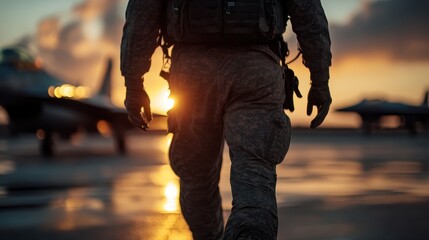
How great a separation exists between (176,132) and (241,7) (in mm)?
806

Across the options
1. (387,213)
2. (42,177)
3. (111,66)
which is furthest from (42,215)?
(111,66)

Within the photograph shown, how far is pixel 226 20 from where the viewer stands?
13.4 feet

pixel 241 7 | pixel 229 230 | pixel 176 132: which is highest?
pixel 241 7

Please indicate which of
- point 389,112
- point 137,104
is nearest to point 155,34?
point 137,104

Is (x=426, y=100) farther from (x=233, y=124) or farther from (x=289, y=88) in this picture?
(x=233, y=124)

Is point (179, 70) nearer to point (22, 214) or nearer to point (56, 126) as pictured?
point (22, 214)

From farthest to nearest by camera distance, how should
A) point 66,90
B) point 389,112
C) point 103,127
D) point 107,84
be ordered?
point 389,112 → point 107,84 → point 66,90 → point 103,127

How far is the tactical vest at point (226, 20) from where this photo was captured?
408 centimetres

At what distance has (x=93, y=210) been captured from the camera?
8.31 metres

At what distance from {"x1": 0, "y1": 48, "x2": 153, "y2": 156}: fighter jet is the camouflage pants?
17441 millimetres

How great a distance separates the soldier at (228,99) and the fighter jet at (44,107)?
17.3 m

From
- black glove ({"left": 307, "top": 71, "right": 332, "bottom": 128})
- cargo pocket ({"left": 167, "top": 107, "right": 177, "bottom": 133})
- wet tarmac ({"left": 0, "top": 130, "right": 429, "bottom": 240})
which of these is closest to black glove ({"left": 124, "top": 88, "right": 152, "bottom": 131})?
cargo pocket ({"left": 167, "top": 107, "right": 177, "bottom": 133})

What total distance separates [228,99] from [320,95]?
1.76 feet

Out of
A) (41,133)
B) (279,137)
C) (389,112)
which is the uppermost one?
(279,137)
